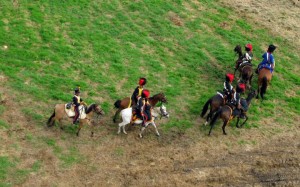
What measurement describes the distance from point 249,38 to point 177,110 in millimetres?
7850

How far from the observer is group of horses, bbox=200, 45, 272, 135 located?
17.3m

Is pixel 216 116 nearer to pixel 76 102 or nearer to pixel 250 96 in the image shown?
pixel 250 96

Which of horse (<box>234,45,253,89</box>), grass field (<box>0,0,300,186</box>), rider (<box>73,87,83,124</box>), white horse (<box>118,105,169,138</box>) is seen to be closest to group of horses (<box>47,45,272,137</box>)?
white horse (<box>118,105,169,138</box>)

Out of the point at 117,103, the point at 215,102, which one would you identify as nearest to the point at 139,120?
the point at 117,103

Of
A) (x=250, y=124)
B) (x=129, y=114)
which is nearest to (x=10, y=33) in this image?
(x=129, y=114)

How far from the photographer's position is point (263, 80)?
19688mm

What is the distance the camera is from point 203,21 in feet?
82.8

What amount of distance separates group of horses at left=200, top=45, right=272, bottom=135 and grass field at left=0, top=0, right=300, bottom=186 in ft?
1.95

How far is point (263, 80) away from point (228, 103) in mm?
2899

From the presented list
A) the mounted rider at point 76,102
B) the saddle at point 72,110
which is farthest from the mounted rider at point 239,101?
the mounted rider at point 76,102

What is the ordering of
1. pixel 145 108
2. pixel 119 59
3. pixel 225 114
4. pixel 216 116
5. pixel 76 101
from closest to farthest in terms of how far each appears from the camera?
1. pixel 76 101
2. pixel 145 108
3. pixel 225 114
4. pixel 216 116
5. pixel 119 59

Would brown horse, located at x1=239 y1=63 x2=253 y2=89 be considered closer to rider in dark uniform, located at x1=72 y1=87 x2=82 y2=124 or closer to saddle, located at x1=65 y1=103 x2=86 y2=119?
saddle, located at x1=65 y1=103 x2=86 y2=119

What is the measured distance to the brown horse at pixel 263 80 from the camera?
19672mm

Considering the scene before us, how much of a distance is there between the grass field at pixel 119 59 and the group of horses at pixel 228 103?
59cm
